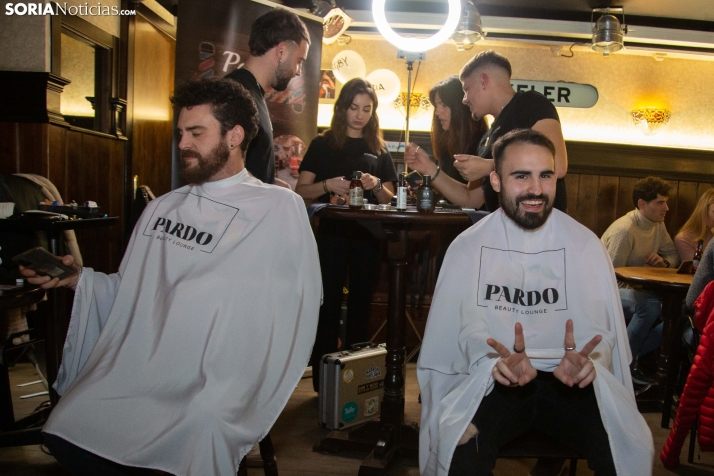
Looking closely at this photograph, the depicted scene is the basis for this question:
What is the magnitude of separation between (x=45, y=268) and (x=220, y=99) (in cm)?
68

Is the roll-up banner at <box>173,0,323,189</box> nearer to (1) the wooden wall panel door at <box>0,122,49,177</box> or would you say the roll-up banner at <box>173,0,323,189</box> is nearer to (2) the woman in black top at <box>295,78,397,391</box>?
(2) the woman in black top at <box>295,78,397,391</box>

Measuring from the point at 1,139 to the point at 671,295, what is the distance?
4.10m

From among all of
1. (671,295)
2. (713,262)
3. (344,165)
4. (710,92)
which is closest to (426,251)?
(344,165)

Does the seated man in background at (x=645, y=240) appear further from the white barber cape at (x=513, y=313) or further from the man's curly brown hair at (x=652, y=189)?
the white barber cape at (x=513, y=313)

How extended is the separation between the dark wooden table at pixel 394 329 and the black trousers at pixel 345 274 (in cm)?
74

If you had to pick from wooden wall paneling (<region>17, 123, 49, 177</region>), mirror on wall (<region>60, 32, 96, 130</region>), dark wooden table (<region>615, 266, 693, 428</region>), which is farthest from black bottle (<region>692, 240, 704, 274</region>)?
mirror on wall (<region>60, 32, 96, 130</region>)

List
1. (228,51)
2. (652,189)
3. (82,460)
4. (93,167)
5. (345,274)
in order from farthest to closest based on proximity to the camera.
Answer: (93,167) < (652,189) < (228,51) < (345,274) < (82,460)

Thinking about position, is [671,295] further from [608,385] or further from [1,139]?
[1,139]

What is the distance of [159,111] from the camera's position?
591cm

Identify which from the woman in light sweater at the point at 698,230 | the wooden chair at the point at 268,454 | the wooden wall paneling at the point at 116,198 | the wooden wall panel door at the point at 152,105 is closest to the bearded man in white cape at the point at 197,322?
the wooden chair at the point at 268,454

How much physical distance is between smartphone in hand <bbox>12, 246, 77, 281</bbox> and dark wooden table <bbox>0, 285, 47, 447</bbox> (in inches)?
13.6

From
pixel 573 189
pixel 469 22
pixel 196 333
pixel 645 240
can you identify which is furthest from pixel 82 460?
pixel 573 189

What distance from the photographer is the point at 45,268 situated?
160 centimetres

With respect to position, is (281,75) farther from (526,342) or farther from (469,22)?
(469,22)
